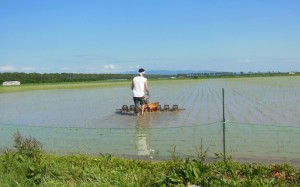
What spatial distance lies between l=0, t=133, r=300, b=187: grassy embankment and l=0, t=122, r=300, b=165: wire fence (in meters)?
1.41

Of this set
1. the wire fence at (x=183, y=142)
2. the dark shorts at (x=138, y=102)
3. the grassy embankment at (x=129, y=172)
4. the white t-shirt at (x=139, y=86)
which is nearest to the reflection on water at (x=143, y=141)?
the wire fence at (x=183, y=142)

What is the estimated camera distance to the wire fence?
758 cm

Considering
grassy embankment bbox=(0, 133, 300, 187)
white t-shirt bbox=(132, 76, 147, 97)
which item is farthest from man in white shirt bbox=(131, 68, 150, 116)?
grassy embankment bbox=(0, 133, 300, 187)

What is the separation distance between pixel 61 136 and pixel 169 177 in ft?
17.3

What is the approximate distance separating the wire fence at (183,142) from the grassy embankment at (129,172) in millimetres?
1414

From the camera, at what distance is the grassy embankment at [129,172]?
489 cm

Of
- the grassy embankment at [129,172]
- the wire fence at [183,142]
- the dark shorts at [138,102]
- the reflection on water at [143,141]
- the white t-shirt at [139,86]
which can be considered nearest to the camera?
the grassy embankment at [129,172]

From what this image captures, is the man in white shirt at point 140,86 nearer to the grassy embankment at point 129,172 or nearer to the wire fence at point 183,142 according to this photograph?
the wire fence at point 183,142

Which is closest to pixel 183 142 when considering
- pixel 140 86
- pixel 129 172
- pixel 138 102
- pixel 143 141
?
pixel 143 141

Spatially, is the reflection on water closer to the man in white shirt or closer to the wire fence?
the wire fence

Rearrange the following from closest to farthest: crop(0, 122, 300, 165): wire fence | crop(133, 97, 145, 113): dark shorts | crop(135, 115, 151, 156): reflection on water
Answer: crop(0, 122, 300, 165): wire fence
crop(135, 115, 151, 156): reflection on water
crop(133, 97, 145, 113): dark shorts

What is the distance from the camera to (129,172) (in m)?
5.71

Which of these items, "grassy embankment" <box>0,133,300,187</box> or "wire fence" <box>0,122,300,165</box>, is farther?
"wire fence" <box>0,122,300,165</box>

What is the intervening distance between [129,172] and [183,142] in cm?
281
